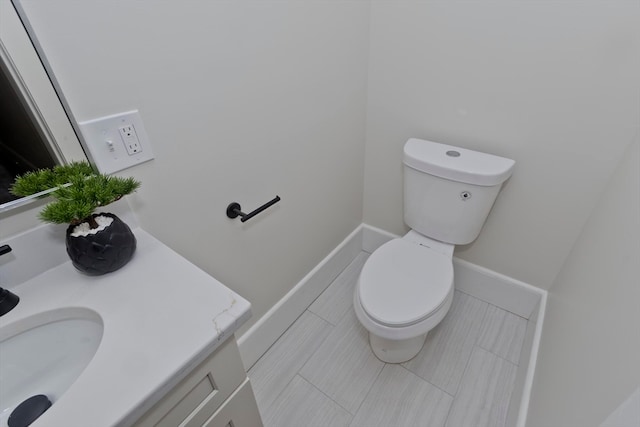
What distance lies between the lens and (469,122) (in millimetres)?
1327

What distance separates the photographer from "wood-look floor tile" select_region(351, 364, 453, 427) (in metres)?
1.23

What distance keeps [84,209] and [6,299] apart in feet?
0.78

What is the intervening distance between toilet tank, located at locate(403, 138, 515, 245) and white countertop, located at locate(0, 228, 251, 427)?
1.00 meters

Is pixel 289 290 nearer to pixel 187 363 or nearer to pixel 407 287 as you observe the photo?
pixel 407 287

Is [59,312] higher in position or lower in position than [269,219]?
higher

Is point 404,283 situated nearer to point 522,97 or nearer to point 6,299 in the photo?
point 522,97

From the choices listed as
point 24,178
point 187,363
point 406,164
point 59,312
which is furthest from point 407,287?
point 24,178

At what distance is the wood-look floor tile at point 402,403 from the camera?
1226 millimetres

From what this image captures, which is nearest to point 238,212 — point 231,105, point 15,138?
point 231,105

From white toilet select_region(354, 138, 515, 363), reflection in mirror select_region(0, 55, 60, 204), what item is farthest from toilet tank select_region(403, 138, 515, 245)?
reflection in mirror select_region(0, 55, 60, 204)

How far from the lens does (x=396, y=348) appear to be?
1.36m

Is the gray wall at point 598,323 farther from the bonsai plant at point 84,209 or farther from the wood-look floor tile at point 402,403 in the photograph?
the bonsai plant at point 84,209

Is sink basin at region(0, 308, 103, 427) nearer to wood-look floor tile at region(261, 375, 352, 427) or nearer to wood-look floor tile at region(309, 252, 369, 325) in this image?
wood-look floor tile at region(261, 375, 352, 427)

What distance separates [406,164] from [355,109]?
0.38 meters
